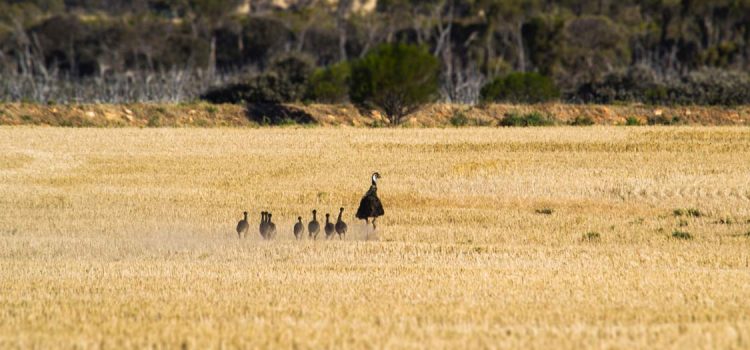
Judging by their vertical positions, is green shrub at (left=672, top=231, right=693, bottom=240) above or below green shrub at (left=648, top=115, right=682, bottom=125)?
above

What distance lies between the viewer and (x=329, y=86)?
227 ft

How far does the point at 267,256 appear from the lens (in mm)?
20125

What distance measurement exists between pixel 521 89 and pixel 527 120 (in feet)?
62.4

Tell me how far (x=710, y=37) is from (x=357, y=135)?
70.0 metres

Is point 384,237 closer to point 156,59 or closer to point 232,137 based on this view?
point 232,137

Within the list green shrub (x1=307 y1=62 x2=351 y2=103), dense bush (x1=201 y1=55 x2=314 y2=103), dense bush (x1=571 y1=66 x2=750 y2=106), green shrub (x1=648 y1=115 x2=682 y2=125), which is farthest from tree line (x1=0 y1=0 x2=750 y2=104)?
green shrub (x1=648 y1=115 x2=682 y2=125)

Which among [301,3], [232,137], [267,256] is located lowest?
[301,3]

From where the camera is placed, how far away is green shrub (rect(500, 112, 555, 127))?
48812 millimetres

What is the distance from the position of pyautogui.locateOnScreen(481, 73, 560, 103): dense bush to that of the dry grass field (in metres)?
23.5

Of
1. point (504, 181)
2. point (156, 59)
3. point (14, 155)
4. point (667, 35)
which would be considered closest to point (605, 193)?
point (504, 181)

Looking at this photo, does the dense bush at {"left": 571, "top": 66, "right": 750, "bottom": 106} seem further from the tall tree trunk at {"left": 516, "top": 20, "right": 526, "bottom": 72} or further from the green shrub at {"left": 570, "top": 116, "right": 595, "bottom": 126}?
the tall tree trunk at {"left": 516, "top": 20, "right": 526, "bottom": 72}

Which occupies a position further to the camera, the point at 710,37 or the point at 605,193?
the point at 710,37

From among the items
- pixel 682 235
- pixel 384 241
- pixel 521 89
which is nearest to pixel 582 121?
pixel 521 89

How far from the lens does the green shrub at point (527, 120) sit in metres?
48.8
